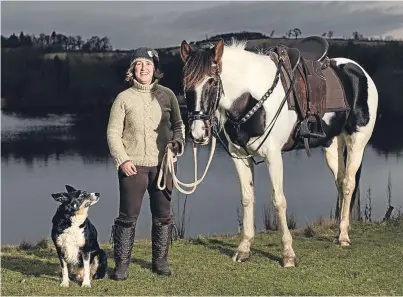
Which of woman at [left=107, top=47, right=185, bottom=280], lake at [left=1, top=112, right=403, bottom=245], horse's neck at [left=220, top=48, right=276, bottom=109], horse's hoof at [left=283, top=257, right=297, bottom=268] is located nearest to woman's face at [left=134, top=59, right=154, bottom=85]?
woman at [left=107, top=47, right=185, bottom=280]

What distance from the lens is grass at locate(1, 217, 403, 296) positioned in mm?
4832

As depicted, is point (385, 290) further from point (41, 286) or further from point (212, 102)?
point (41, 286)

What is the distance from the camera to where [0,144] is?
2548 cm

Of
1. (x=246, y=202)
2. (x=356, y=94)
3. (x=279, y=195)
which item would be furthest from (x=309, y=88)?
(x=246, y=202)

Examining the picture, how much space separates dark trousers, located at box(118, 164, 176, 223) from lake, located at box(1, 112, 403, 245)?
13.6 feet

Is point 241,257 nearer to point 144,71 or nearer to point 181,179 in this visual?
point 144,71

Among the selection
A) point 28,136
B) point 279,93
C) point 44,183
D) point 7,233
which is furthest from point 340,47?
point 279,93

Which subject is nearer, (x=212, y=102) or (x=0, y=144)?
(x=212, y=102)

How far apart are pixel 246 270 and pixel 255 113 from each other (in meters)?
1.39

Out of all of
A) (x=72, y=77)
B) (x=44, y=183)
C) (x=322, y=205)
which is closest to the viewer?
(x=322, y=205)

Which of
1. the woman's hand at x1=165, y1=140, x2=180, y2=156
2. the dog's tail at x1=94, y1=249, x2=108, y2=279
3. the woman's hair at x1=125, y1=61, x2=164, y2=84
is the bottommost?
the dog's tail at x1=94, y1=249, x2=108, y2=279

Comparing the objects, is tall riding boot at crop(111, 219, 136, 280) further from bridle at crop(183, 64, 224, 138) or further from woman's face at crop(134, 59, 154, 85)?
woman's face at crop(134, 59, 154, 85)

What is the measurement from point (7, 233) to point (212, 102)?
950cm

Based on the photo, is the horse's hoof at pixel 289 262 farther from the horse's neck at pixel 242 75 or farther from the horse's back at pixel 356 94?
the horse's back at pixel 356 94
